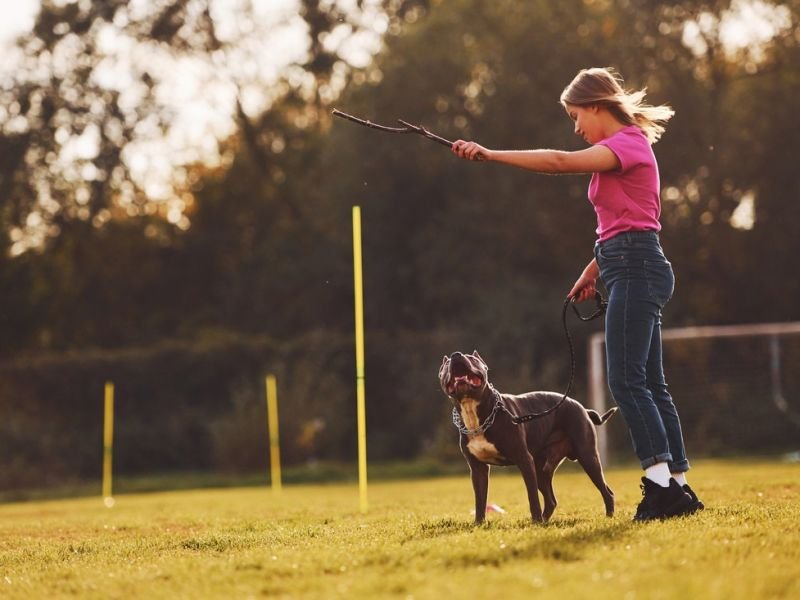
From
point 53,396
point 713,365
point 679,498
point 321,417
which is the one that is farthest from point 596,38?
point 679,498

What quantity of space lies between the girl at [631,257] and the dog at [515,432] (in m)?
0.52

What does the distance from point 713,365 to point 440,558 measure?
1780 centimetres

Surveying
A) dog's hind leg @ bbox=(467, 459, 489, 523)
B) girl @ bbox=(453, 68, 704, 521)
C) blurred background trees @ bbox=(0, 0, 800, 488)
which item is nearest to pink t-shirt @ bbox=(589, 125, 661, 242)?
girl @ bbox=(453, 68, 704, 521)

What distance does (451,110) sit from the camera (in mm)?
28156

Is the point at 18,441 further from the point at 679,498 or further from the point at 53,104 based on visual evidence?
the point at 679,498

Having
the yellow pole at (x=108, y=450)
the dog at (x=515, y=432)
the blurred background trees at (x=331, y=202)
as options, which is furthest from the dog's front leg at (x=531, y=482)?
the blurred background trees at (x=331, y=202)

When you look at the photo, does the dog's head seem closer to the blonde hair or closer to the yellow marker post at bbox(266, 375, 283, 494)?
the blonde hair

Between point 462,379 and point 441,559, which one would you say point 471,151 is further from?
point 441,559

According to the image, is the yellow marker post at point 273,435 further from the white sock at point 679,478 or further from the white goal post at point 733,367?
the white sock at point 679,478

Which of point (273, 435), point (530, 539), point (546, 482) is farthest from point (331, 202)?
point (530, 539)

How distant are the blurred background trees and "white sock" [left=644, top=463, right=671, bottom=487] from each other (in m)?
14.2

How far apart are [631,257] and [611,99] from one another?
0.84m

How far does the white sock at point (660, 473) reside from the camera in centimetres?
605

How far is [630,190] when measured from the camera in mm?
6051
